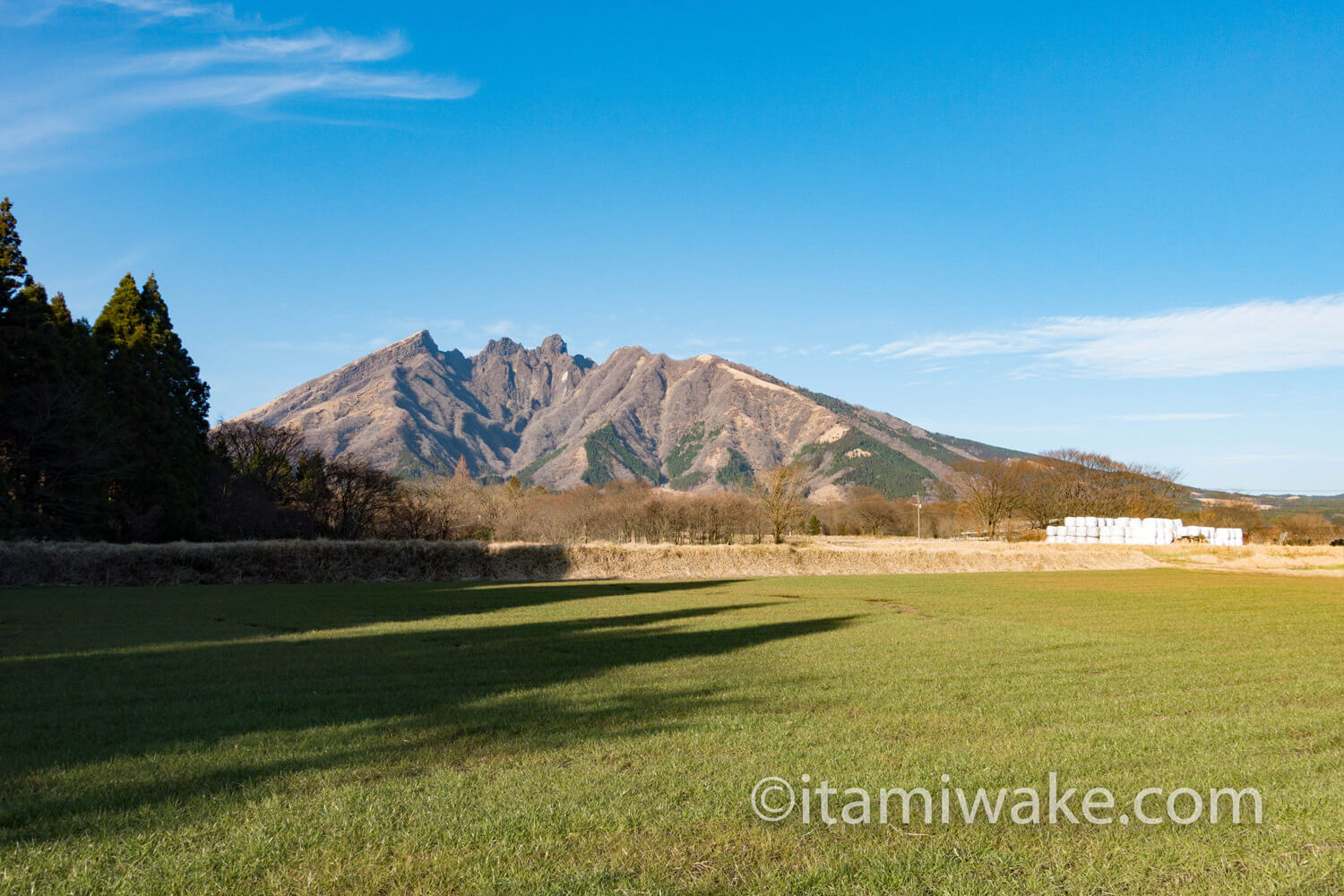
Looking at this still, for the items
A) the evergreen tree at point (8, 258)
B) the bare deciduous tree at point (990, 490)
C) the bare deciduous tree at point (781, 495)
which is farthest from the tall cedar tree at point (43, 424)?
the bare deciduous tree at point (990, 490)

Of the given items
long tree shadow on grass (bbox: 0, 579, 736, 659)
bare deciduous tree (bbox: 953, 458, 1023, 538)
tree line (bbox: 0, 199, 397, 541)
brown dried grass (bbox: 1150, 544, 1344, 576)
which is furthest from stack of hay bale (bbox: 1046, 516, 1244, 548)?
tree line (bbox: 0, 199, 397, 541)

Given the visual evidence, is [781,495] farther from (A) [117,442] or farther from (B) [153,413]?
(A) [117,442]

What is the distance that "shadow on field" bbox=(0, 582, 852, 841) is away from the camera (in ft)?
19.4

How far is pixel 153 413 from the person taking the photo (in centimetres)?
4172

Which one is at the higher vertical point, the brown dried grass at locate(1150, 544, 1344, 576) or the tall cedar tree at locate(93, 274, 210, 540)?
the tall cedar tree at locate(93, 274, 210, 540)

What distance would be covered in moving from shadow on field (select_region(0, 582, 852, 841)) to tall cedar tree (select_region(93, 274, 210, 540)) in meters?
27.4

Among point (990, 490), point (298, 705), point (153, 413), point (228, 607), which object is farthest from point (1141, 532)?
point (298, 705)

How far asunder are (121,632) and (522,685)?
10820 millimetres

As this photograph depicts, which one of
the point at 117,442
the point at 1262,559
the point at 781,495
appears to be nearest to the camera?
the point at 117,442

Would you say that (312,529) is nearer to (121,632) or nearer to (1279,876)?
(121,632)

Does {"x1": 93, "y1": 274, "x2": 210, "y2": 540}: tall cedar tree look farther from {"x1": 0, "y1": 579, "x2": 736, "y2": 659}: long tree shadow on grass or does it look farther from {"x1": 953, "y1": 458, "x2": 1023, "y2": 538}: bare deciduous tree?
{"x1": 953, "y1": 458, "x2": 1023, "y2": 538}: bare deciduous tree

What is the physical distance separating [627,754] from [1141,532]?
88.0 metres

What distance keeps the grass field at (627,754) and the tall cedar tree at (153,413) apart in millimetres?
27739

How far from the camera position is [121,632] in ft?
51.8
